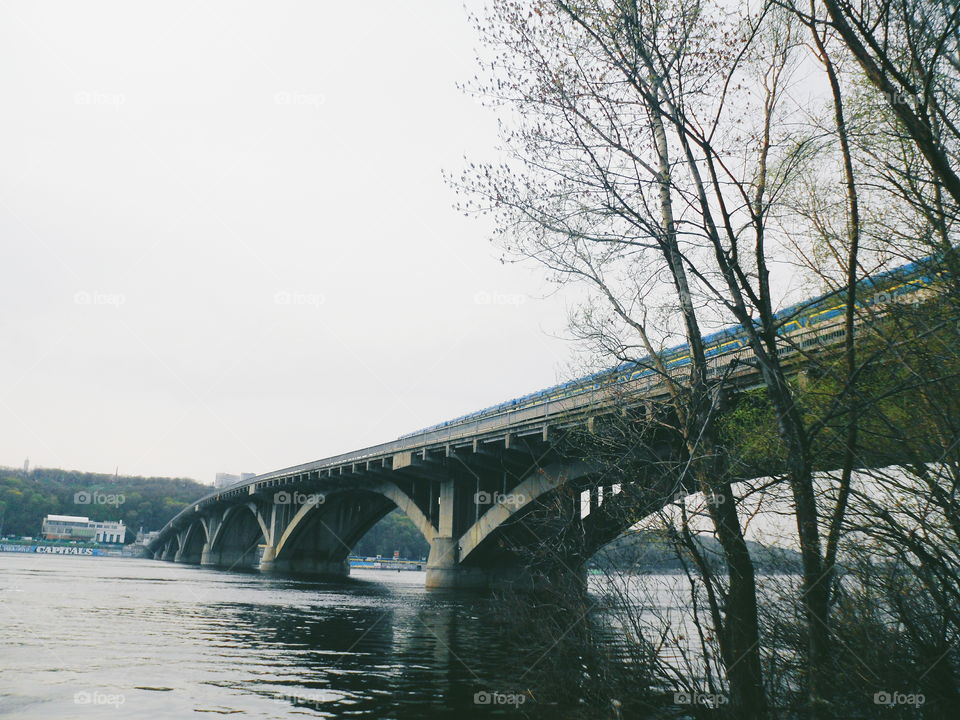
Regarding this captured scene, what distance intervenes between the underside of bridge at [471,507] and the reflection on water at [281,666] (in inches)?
70.1

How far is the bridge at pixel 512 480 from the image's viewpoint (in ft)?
34.6

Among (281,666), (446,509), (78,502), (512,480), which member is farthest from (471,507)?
(78,502)

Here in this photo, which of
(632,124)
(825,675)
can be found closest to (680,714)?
(825,675)

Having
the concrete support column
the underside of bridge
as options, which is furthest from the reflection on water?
the concrete support column

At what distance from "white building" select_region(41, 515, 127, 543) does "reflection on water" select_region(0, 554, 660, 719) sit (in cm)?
16642

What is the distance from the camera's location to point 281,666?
47.1 ft

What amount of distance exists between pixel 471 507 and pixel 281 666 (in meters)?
30.8

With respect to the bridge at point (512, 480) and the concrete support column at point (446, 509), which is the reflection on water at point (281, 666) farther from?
the concrete support column at point (446, 509)

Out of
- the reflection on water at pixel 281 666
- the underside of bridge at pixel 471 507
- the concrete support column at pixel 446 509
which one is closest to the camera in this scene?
the reflection on water at pixel 281 666

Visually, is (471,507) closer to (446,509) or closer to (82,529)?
(446,509)

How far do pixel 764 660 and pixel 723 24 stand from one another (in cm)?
860

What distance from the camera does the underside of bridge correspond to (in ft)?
37.9

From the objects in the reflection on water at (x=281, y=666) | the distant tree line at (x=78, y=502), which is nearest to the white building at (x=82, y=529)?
the distant tree line at (x=78, y=502)

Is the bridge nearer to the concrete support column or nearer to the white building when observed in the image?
the concrete support column
